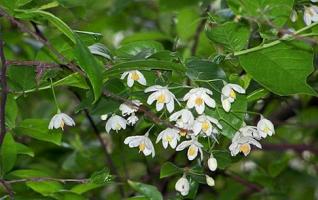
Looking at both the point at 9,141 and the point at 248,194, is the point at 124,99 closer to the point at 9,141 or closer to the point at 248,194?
the point at 9,141

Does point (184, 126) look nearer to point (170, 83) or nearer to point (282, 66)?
point (170, 83)

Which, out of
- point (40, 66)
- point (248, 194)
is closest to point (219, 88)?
point (40, 66)

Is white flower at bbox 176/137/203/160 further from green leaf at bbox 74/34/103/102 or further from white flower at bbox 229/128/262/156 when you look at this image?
green leaf at bbox 74/34/103/102

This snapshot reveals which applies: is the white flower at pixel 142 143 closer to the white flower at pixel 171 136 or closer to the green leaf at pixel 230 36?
the white flower at pixel 171 136

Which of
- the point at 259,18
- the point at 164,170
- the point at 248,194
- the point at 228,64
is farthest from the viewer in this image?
the point at 248,194

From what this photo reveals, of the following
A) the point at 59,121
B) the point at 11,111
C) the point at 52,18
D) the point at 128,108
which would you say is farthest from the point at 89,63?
the point at 11,111

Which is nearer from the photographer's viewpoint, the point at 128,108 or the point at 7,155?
the point at 128,108
